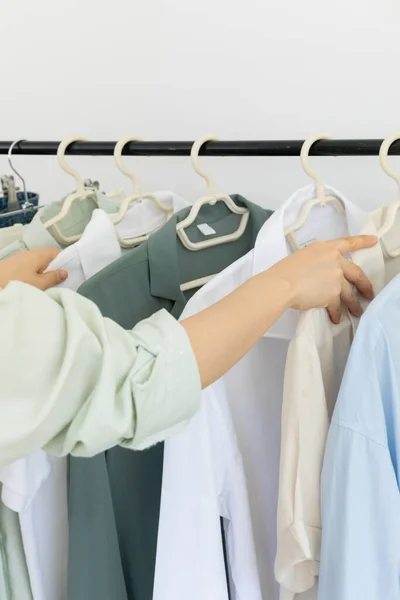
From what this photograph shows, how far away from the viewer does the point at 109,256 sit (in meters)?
0.75

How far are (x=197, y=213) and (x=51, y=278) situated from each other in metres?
0.20

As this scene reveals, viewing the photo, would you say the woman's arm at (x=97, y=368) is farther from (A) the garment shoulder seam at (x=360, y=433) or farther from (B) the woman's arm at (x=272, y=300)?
(A) the garment shoulder seam at (x=360, y=433)

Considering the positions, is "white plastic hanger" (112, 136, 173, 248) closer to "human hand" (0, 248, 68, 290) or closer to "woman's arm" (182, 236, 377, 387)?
"human hand" (0, 248, 68, 290)

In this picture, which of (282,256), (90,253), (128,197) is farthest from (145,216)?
(282,256)

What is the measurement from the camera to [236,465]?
0.65 metres

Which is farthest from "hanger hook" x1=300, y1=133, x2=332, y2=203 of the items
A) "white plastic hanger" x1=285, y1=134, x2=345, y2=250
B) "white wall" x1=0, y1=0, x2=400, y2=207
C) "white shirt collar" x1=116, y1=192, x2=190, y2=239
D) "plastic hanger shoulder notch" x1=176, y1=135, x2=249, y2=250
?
"white wall" x1=0, y1=0, x2=400, y2=207

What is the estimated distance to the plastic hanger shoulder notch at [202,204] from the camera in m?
0.75

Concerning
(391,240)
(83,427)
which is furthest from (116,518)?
(391,240)

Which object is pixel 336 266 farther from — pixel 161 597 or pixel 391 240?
pixel 161 597

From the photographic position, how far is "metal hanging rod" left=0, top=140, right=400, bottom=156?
25.9 inches

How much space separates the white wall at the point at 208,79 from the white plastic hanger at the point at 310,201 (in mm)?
306

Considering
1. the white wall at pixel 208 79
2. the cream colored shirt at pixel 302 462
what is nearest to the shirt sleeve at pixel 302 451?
the cream colored shirt at pixel 302 462

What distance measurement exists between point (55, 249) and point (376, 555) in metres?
0.46

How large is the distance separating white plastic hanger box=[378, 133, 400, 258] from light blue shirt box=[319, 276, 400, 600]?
0.41 feet
